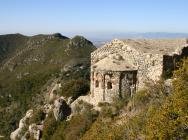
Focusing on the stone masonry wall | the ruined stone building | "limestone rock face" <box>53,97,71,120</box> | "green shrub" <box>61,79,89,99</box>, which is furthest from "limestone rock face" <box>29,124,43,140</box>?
the stone masonry wall

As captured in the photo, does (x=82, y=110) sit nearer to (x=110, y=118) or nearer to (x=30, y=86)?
(x=110, y=118)

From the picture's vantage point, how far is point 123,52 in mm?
42625

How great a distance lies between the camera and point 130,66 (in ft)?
135

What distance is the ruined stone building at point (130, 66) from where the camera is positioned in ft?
127

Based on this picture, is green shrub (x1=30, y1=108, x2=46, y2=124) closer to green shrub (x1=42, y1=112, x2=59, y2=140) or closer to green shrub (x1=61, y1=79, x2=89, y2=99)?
green shrub (x1=61, y1=79, x2=89, y2=99)

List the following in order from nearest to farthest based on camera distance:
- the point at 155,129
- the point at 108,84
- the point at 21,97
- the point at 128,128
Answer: the point at 155,129, the point at 128,128, the point at 108,84, the point at 21,97

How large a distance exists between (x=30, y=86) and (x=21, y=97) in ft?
23.2

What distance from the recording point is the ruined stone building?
38.7 metres

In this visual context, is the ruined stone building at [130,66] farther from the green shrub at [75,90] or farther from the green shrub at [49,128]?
the green shrub at [75,90]

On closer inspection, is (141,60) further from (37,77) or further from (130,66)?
(37,77)

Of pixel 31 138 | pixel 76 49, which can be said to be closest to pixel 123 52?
pixel 31 138

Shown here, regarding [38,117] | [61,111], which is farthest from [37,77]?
[61,111]

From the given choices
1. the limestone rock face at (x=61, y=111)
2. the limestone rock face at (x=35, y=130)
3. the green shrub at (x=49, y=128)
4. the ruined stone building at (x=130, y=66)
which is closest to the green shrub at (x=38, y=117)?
the limestone rock face at (x=35, y=130)

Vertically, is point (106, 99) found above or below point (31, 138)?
above
